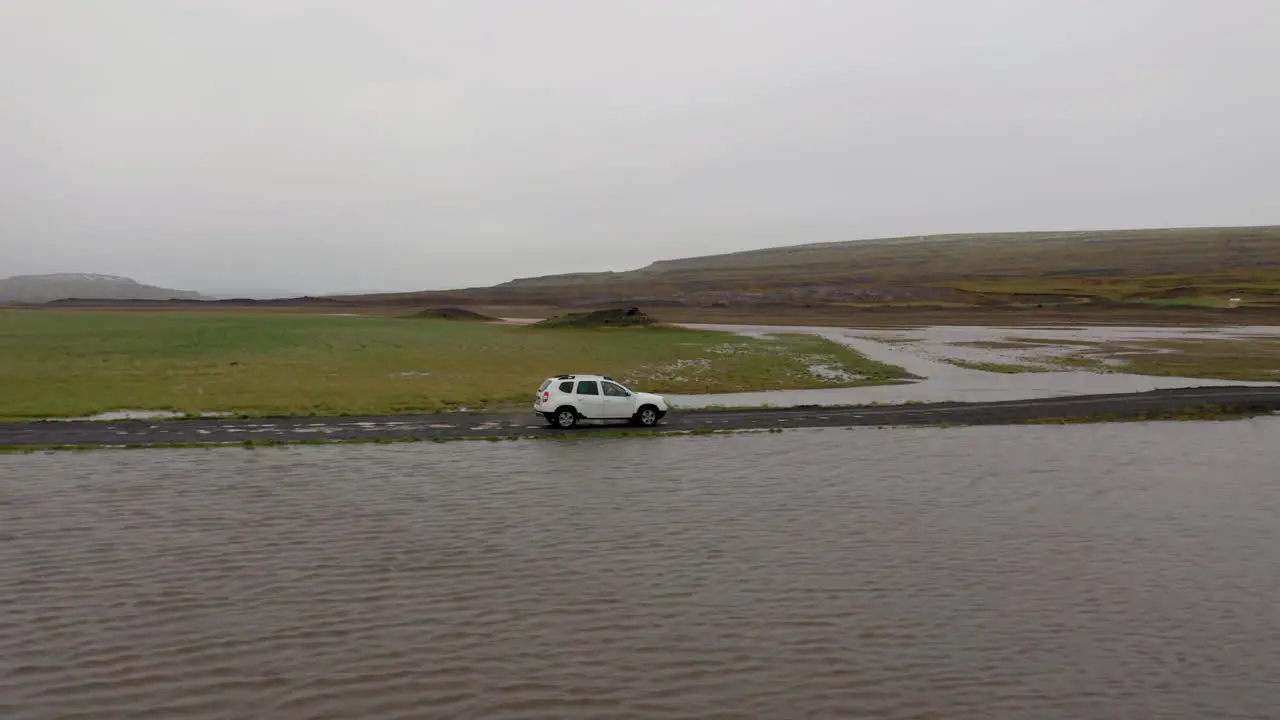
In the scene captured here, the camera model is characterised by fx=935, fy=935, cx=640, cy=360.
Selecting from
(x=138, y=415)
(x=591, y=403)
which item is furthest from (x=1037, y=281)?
(x=138, y=415)

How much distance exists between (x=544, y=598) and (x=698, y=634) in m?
2.46

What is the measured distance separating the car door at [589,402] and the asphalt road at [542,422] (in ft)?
1.73

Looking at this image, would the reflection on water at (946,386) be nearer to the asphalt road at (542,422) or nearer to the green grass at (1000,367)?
the green grass at (1000,367)

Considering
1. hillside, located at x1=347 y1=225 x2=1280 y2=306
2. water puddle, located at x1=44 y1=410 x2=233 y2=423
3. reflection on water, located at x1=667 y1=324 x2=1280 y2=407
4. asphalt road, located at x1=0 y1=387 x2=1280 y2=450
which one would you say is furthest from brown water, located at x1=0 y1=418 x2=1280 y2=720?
hillside, located at x1=347 y1=225 x2=1280 y2=306

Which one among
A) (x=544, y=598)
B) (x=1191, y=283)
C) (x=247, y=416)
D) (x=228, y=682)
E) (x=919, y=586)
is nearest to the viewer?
(x=228, y=682)

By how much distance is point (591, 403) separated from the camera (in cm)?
3195

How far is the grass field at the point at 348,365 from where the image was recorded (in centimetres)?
3675

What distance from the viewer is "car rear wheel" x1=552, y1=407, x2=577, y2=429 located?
3159cm

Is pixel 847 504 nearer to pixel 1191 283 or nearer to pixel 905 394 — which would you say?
pixel 905 394

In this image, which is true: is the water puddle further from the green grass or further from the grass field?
the green grass

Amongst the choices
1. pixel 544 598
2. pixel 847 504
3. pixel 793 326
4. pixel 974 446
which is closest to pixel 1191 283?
pixel 793 326

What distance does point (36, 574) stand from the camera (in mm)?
13625

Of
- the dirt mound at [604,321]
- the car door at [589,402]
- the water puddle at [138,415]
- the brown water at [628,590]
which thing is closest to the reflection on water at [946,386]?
the car door at [589,402]

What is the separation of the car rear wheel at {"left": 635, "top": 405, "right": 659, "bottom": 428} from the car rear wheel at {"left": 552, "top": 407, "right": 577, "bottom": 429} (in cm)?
221
